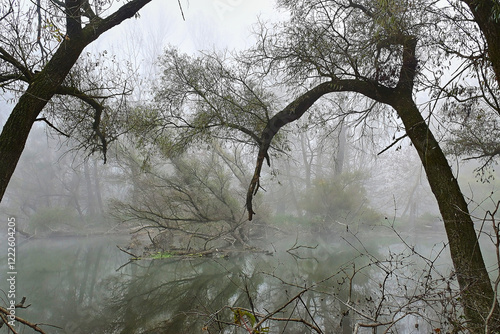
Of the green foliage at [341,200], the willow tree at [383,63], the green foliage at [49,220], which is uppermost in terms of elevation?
the green foliage at [341,200]

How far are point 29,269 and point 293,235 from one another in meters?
9.83

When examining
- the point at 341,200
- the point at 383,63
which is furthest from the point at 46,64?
the point at 341,200

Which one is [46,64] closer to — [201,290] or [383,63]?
[383,63]

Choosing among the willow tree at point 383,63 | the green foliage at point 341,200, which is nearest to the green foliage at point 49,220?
the green foliage at point 341,200

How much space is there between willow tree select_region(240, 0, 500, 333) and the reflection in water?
617 millimetres

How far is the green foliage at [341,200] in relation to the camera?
49.6 ft

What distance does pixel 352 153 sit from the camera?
78.2 feet

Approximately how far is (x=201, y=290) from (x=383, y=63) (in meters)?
5.21

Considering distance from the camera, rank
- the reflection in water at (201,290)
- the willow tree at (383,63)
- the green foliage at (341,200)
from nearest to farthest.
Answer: the willow tree at (383,63) < the reflection in water at (201,290) < the green foliage at (341,200)

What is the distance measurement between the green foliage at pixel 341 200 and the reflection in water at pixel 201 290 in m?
2.93

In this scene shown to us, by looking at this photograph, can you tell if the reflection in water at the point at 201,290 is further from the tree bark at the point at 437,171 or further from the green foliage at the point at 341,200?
the green foliage at the point at 341,200

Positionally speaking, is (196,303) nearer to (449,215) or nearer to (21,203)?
(449,215)

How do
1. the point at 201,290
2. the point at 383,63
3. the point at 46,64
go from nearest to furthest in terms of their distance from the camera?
1. the point at 46,64
2. the point at 383,63
3. the point at 201,290

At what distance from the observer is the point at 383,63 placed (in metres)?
4.75
